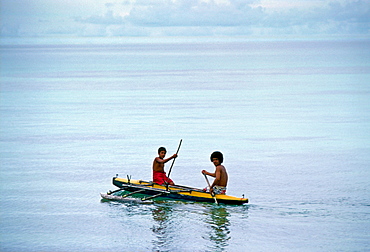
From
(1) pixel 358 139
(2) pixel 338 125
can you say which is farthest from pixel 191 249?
(2) pixel 338 125

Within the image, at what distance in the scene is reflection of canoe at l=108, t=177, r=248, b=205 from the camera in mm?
10797

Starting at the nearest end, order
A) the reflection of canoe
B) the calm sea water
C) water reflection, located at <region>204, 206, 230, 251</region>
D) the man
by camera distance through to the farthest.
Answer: water reflection, located at <region>204, 206, 230, 251</region> → the calm sea water → the reflection of canoe → the man

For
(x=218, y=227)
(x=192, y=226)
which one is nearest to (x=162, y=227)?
(x=192, y=226)

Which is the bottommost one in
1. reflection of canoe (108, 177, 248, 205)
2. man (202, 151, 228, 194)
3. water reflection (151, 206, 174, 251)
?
water reflection (151, 206, 174, 251)

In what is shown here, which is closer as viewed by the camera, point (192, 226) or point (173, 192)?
point (192, 226)

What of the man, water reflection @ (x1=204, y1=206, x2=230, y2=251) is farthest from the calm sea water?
the man

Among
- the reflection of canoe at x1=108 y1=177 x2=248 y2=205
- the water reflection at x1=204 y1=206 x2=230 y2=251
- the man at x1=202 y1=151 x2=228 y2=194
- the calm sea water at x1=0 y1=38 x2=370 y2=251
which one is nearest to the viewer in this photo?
the water reflection at x1=204 y1=206 x2=230 y2=251

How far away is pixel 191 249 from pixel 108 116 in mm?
13877

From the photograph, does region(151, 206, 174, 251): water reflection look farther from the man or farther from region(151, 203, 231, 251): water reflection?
the man

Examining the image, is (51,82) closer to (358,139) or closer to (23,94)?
(23,94)

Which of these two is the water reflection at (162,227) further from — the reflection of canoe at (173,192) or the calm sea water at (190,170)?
the reflection of canoe at (173,192)

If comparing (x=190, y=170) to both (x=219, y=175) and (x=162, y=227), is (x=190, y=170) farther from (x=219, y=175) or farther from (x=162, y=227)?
(x=162, y=227)

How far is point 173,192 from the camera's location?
1112cm

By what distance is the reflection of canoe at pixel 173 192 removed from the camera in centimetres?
1080
